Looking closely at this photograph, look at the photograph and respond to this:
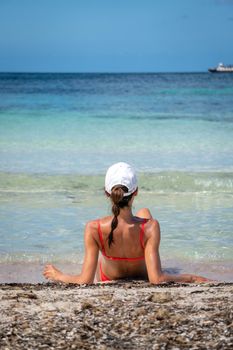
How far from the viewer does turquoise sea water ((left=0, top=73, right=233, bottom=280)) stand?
620 centimetres

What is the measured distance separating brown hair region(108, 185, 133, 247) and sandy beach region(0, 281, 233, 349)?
0.54 m

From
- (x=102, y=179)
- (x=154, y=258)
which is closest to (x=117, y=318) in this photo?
(x=154, y=258)

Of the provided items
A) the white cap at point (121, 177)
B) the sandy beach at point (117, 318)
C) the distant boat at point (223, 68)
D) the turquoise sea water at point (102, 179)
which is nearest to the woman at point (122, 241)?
the white cap at point (121, 177)

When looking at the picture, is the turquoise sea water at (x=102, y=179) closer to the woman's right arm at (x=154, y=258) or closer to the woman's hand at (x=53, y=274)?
the woman's hand at (x=53, y=274)

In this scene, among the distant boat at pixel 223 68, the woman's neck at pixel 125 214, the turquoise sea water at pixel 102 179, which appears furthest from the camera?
the distant boat at pixel 223 68

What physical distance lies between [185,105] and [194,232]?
19.9m

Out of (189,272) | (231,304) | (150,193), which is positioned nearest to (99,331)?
(231,304)

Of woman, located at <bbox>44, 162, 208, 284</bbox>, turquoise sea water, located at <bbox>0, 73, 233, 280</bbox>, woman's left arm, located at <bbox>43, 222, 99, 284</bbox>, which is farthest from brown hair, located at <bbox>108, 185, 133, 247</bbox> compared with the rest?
turquoise sea water, located at <bbox>0, 73, 233, 280</bbox>

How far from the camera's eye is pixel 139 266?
4.66 meters

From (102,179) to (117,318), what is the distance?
6533 mm

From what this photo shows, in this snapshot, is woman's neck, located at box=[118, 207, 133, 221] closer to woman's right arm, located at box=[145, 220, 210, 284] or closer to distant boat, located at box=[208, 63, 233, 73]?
woman's right arm, located at box=[145, 220, 210, 284]

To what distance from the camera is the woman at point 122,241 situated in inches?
173

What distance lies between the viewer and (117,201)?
14.5 feet

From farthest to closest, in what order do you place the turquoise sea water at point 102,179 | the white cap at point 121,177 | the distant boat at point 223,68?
the distant boat at point 223,68, the turquoise sea water at point 102,179, the white cap at point 121,177
